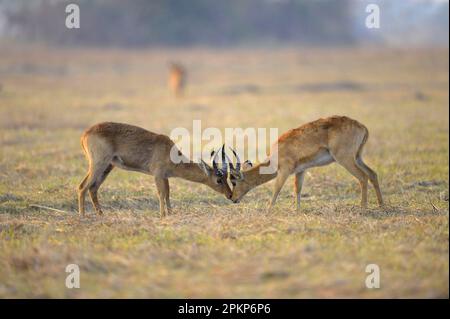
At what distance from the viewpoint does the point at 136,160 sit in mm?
9805

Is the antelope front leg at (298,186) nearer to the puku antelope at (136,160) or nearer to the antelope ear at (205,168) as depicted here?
the puku antelope at (136,160)

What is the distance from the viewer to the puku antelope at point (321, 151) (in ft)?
31.9

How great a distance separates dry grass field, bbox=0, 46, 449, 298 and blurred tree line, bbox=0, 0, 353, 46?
41.6 metres

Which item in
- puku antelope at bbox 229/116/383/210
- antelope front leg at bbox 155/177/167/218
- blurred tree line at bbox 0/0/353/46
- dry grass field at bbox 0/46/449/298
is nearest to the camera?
dry grass field at bbox 0/46/449/298

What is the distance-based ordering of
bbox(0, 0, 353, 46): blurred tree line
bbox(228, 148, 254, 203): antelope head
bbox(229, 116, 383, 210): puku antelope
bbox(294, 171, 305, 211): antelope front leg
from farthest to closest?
bbox(0, 0, 353, 46): blurred tree line < bbox(294, 171, 305, 211): antelope front leg < bbox(228, 148, 254, 203): antelope head < bbox(229, 116, 383, 210): puku antelope

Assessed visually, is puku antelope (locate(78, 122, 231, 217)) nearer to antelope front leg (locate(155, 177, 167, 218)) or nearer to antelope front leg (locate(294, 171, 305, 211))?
antelope front leg (locate(155, 177, 167, 218))

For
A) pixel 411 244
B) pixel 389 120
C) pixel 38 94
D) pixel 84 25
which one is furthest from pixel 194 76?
pixel 411 244

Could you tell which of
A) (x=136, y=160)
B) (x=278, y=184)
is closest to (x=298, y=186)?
(x=278, y=184)

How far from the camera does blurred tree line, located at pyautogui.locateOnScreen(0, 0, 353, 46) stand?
213 ft

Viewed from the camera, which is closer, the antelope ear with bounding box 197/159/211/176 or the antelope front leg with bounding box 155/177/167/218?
the antelope front leg with bounding box 155/177/167/218

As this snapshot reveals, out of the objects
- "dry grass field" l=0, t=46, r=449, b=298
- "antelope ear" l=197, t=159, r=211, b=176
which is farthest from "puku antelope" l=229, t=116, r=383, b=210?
"dry grass field" l=0, t=46, r=449, b=298

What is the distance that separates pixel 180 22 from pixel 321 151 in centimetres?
5955
